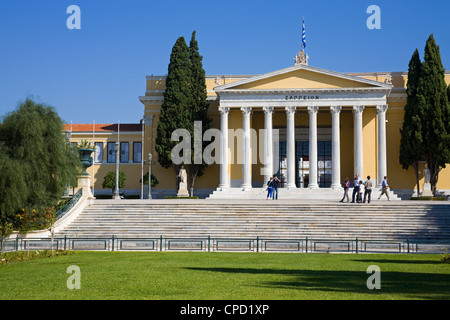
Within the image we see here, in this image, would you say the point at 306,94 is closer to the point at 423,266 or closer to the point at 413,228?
the point at 413,228

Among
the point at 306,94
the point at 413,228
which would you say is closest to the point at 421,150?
the point at 306,94

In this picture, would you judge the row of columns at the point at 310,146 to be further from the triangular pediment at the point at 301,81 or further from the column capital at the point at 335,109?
the triangular pediment at the point at 301,81

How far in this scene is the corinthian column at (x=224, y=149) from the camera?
48.4 metres

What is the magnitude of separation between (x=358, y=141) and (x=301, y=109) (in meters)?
5.93

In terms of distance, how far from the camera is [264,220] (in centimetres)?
3259

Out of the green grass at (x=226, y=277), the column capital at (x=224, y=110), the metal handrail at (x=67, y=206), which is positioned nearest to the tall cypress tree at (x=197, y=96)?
the column capital at (x=224, y=110)

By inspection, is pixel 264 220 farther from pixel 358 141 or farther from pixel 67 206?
pixel 358 141

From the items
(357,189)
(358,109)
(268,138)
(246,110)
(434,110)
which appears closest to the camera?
(357,189)

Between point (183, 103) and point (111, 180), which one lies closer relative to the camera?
point (183, 103)

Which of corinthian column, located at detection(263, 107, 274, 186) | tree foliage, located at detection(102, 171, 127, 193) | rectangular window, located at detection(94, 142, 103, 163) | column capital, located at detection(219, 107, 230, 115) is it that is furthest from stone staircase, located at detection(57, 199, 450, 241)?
rectangular window, located at detection(94, 142, 103, 163)

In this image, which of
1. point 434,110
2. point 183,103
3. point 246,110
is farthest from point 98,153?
point 434,110

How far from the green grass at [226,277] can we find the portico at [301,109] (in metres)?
25.6

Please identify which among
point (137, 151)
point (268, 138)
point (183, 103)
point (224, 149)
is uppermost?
point (183, 103)

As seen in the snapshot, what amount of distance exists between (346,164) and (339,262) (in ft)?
106
